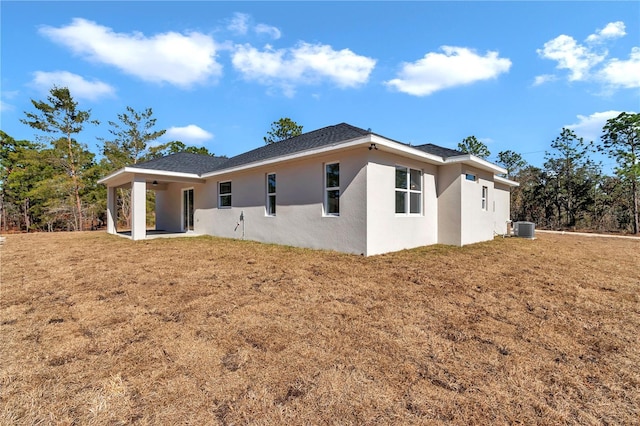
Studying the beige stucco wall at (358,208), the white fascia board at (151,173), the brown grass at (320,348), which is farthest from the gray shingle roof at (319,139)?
the brown grass at (320,348)

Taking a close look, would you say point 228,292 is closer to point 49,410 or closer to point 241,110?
point 49,410

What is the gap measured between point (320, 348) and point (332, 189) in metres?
5.64

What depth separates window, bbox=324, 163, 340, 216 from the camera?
787cm

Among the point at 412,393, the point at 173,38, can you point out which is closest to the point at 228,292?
the point at 412,393

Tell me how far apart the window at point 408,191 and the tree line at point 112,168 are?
695 inches

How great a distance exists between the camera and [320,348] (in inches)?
104

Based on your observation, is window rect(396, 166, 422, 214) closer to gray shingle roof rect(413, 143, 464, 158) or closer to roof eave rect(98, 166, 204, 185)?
gray shingle roof rect(413, 143, 464, 158)

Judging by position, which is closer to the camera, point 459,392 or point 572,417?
point 572,417

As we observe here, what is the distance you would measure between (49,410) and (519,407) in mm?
3037

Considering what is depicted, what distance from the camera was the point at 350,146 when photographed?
277 inches

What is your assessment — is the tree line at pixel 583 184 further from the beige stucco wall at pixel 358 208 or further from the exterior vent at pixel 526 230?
the beige stucco wall at pixel 358 208

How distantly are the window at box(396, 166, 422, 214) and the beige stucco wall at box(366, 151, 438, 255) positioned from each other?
14 cm

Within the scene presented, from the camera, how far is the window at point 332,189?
787cm

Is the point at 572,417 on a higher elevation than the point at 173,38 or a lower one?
lower
